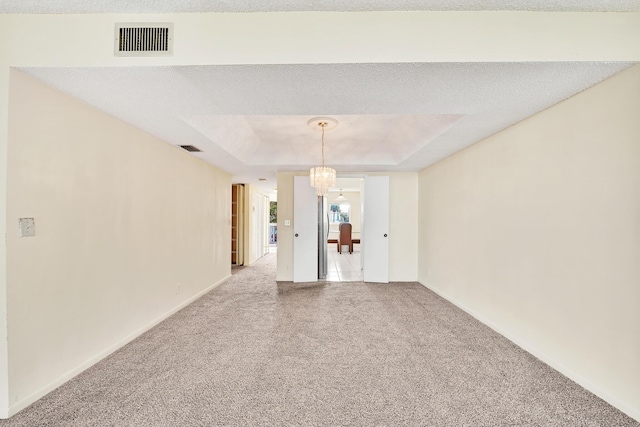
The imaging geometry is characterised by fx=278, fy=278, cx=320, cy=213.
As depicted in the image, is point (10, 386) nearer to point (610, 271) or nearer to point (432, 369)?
point (432, 369)

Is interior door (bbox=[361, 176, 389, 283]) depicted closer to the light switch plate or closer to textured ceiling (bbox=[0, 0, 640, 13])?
textured ceiling (bbox=[0, 0, 640, 13])

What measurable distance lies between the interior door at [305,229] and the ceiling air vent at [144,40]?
379cm

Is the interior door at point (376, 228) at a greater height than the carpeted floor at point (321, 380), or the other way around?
the interior door at point (376, 228)

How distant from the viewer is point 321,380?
2107 mm

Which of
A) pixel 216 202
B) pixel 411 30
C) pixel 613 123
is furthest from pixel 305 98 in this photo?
pixel 216 202

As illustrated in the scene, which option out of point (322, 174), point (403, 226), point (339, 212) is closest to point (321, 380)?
point (322, 174)

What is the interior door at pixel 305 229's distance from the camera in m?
5.40

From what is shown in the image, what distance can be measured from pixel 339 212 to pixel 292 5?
36.4 feet

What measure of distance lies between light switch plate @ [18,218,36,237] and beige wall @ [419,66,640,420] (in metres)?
Answer: 3.88

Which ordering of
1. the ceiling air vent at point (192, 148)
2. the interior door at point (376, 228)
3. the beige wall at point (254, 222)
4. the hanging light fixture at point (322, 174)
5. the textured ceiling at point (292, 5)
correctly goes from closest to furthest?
the textured ceiling at point (292, 5)
the ceiling air vent at point (192, 148)
the hanging light fixture at point (322, 174)
the interior door at point (376, 228)
the beige wall at point (254, 222)

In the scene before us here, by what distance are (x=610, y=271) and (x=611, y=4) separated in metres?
1.64

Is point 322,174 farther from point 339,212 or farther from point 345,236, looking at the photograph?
point 339,212

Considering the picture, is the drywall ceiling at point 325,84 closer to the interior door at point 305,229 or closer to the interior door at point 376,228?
the interior door at point 376,228

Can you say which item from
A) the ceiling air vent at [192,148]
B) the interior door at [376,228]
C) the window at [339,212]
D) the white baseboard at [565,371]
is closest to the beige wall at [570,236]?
the white baseboard at [565,371]
